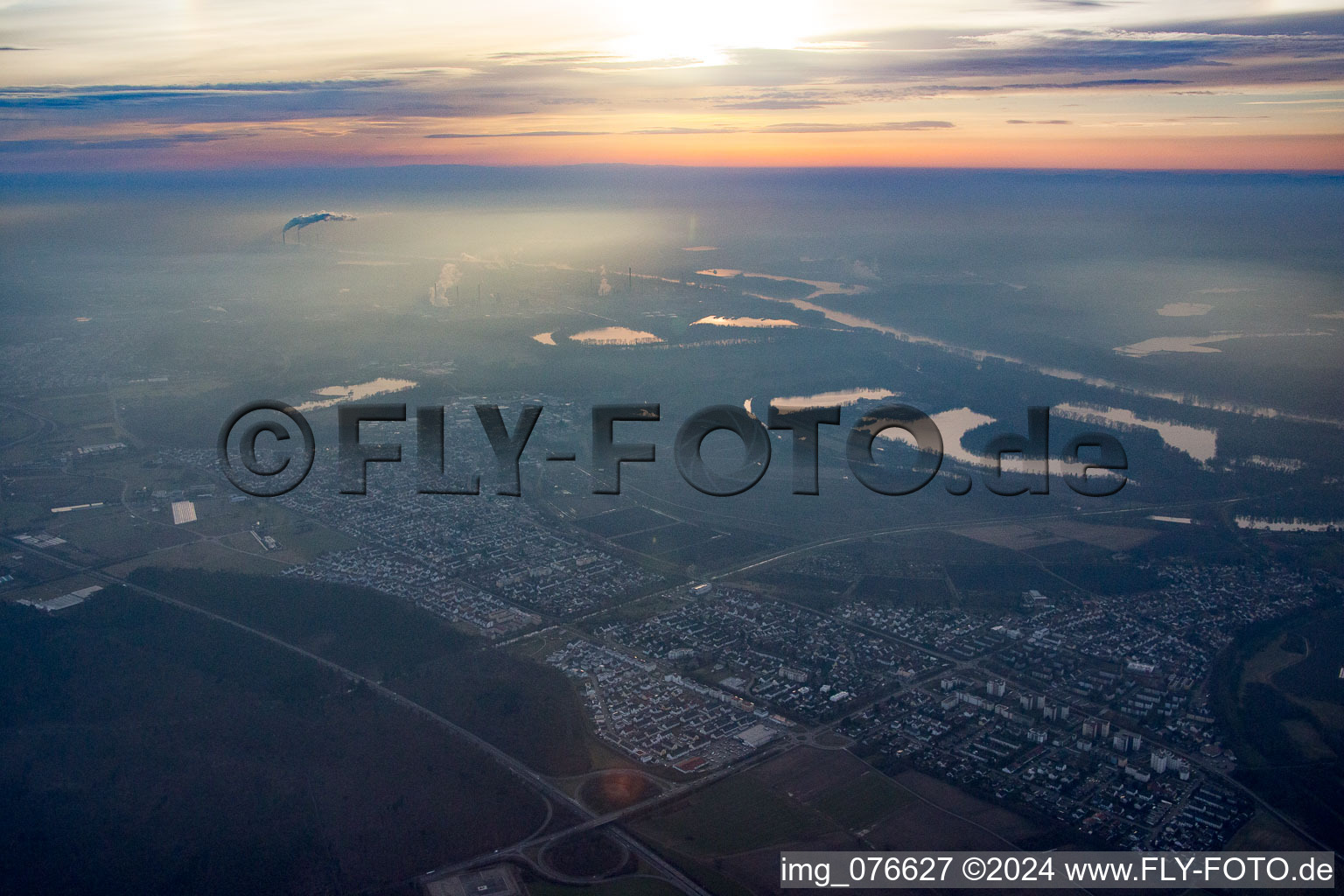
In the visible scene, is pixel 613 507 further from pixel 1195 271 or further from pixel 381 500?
pixel 1195 271

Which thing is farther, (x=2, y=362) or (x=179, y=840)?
(x=2, y=362)

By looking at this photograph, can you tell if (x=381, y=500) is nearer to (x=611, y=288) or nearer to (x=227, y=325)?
(x=227, y=325)

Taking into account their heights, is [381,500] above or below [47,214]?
below

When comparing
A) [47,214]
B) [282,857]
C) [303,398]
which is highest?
[47,214]

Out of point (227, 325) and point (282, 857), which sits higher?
point (227, 325)

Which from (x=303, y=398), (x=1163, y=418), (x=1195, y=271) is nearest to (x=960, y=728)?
(x=1163, y=418)

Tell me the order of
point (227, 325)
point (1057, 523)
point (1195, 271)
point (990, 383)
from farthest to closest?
point (1195, 271)
point (227, 325)
point (990, 383)
point (1057, 523)

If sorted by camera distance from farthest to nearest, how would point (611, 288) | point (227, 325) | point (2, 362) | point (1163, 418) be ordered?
point (611, 288), point (227, 325), point (2, 362), point (1163, 418)

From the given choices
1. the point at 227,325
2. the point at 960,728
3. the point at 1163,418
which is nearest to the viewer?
the point at 960,728

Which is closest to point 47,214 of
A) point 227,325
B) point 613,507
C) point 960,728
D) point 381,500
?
point 227,325
